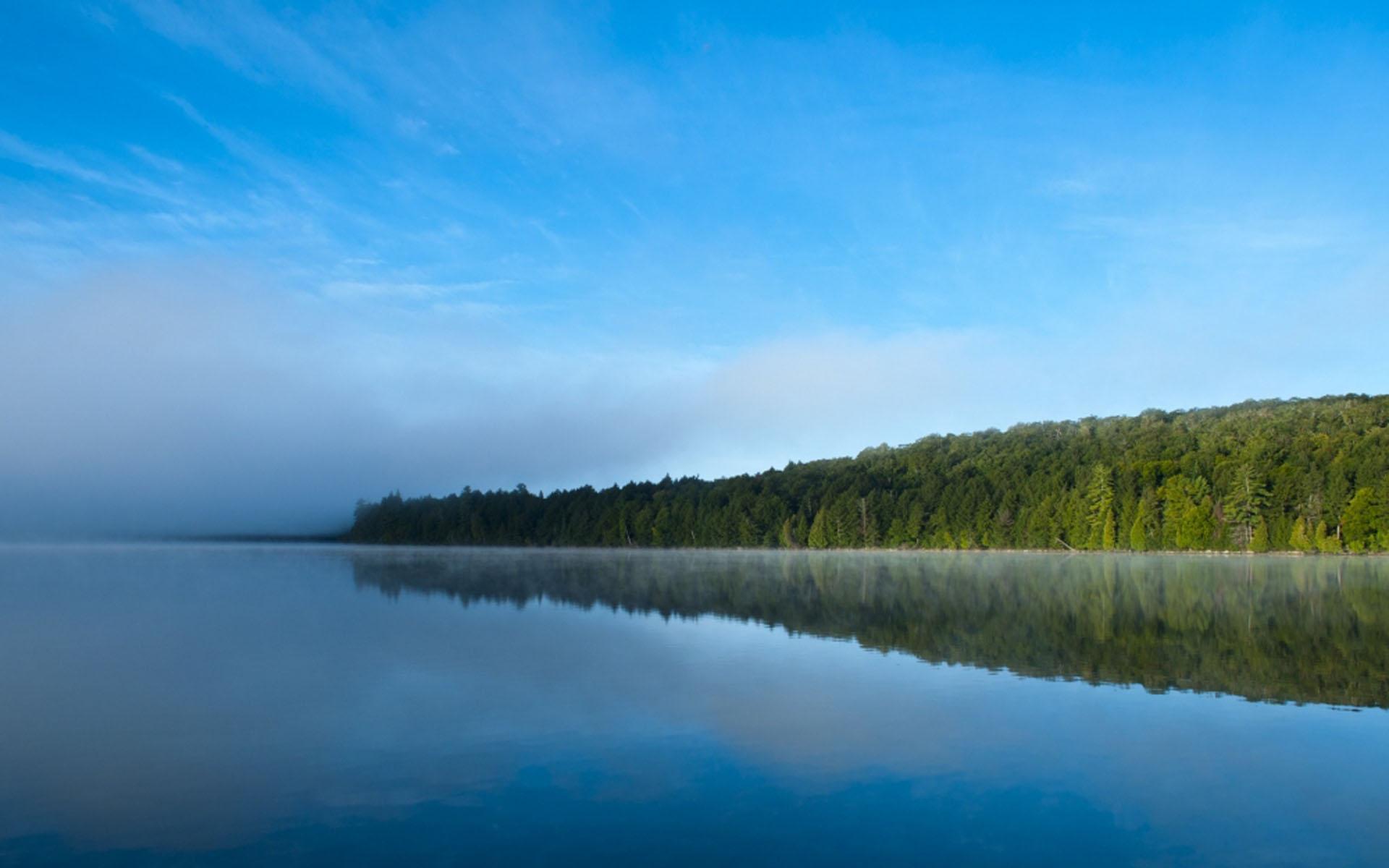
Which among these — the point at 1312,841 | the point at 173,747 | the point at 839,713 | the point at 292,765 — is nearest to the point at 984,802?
the point at 1312,841

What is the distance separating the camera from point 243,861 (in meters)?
9.27

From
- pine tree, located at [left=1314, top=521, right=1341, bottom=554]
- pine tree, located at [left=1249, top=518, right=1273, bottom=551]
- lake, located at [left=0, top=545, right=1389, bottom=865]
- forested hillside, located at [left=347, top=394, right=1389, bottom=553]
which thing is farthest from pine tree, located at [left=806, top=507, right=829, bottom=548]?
lake, located at [left=0, top=545, right=1389, bottom=865]

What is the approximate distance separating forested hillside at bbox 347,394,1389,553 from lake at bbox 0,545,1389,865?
65.4 metres

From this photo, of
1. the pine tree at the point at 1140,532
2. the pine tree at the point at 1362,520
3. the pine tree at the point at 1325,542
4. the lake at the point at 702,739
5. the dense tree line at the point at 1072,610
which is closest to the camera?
the lake at the point at 702,739

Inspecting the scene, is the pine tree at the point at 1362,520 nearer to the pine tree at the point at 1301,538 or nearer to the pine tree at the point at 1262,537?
the pine tree at the point at 1301,538

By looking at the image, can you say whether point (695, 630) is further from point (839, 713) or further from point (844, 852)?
point (844, 852)

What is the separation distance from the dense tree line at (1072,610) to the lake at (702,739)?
221mm

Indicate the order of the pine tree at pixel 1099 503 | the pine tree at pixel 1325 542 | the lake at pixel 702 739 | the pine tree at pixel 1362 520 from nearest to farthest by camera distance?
the lake at pixel 702 739 → the pine tree at pixel 1362 520 → the pine tree at pixel 1325 542 → the pine tree at pixel 1099 503

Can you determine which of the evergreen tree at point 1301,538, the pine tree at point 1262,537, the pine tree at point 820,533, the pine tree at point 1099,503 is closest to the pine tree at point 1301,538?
the evergreen tree at point 1301,538

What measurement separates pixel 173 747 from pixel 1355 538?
95.1 meters

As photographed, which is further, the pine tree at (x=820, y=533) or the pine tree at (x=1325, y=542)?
the pine tree at (x=820, y=533)

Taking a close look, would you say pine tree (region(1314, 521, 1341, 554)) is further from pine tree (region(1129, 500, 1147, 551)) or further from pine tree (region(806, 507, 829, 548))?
pine tree (region(806, 507, 829, 548))

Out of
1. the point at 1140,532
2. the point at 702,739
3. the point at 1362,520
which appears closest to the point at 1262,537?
the point at 1362,520

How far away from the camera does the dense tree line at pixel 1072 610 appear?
19.8 metres
